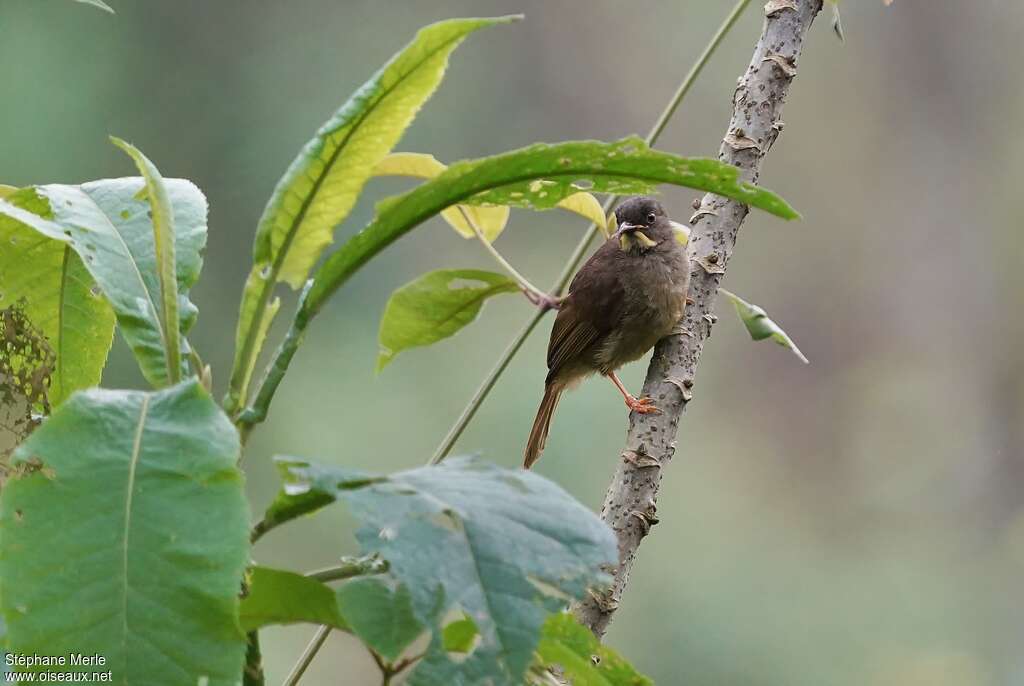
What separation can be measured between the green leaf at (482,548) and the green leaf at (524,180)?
270mm

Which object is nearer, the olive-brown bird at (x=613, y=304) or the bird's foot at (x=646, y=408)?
the bird's foot at (x=646, y=408)

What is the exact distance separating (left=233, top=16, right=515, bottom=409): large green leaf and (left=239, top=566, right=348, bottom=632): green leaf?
0.21 metres

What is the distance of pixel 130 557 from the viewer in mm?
792

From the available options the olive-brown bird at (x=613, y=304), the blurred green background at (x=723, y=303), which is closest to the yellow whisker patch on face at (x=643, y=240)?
the olive-brown bird at (x=613, y=304)

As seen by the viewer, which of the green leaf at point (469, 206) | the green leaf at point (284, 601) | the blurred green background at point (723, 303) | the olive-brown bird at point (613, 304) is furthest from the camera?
the blurred green background at point (723, 303)

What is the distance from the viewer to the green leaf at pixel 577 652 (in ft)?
3.25

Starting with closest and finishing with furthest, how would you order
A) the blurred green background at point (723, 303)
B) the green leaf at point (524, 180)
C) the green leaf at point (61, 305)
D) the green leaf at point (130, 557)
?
the green leaf at point (130, 557), the green leaf at point (524, 180), the green leaf at point (61, 305), the blurred green background at point (723, 303)

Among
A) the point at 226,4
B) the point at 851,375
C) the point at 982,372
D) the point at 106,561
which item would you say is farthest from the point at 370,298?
the point at 106,561

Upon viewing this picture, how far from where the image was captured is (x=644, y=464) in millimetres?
1424

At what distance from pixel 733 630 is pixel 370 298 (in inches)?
121

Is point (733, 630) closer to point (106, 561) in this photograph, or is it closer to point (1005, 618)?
point (1005, 618)

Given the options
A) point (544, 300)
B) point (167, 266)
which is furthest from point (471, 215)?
point (167, 266)

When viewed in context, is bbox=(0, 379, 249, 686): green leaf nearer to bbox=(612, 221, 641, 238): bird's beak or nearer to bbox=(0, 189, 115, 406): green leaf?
bbox=(0, 189, 115, 406): green leaf

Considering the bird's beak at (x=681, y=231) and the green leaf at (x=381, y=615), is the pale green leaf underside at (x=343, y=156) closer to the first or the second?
the green leaf at (x=381, y=615)
